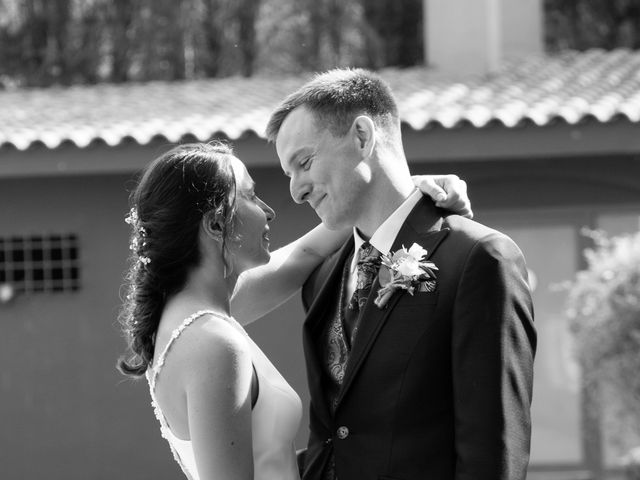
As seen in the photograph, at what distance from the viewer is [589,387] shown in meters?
8.45

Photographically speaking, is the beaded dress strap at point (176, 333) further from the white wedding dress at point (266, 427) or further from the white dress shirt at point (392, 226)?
the white dress shirt at point (392, 226)

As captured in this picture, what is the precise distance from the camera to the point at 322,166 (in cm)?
302

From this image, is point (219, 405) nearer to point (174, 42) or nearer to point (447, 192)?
point (447, 192)

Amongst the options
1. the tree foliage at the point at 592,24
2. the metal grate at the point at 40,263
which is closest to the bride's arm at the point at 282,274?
the metal grate at the point at 40,263

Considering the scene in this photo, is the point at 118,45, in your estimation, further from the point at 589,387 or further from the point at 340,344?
the point at 340,344

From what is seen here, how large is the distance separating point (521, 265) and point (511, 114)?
18.3ft

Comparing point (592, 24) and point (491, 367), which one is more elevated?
point (592, 24)

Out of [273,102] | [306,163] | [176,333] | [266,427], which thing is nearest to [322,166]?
[306,163]

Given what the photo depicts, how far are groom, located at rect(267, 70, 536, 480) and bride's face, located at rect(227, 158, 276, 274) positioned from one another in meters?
0.12

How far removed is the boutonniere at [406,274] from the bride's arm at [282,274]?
59 centimetres

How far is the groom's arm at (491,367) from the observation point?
271 cm

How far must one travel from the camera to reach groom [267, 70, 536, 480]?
2730 mm

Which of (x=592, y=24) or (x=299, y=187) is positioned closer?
(x=299, y=187)

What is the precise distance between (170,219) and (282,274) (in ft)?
2.33
